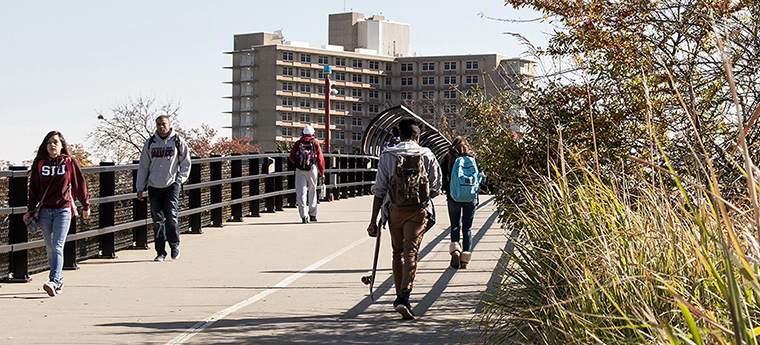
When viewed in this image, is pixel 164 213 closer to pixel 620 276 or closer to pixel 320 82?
pixel 620 276

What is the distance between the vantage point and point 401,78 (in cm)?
16162

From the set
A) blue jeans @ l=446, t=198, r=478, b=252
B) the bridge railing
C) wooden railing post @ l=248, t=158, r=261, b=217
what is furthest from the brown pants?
wooden railing post @ l=248, t=158, r=261, b=217

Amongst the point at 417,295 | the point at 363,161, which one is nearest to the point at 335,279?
the point at 417,295

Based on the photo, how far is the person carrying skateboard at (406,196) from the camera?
7617 mm

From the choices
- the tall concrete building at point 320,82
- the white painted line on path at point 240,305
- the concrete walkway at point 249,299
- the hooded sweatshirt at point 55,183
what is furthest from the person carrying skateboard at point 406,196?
the tall concrete building at point 320,82

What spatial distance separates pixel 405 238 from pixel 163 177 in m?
4.65

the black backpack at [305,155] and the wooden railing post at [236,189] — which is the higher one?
the black backpack at [305,155]

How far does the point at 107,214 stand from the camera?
37.0ft

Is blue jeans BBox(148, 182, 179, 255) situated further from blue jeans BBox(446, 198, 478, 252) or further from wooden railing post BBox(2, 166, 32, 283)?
blue jeans BBox(446, 198, 478, 252)

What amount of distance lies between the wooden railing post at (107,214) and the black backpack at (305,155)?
19.5 ft

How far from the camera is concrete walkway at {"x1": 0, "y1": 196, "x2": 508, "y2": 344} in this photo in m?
6.61

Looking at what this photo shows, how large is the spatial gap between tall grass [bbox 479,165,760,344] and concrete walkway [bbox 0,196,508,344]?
0.49 m

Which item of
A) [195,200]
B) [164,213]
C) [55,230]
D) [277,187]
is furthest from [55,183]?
[277,187]

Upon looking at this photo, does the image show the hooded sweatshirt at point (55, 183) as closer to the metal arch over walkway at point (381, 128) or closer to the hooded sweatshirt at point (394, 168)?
the hooded sweatshirt at point (394, 168)
